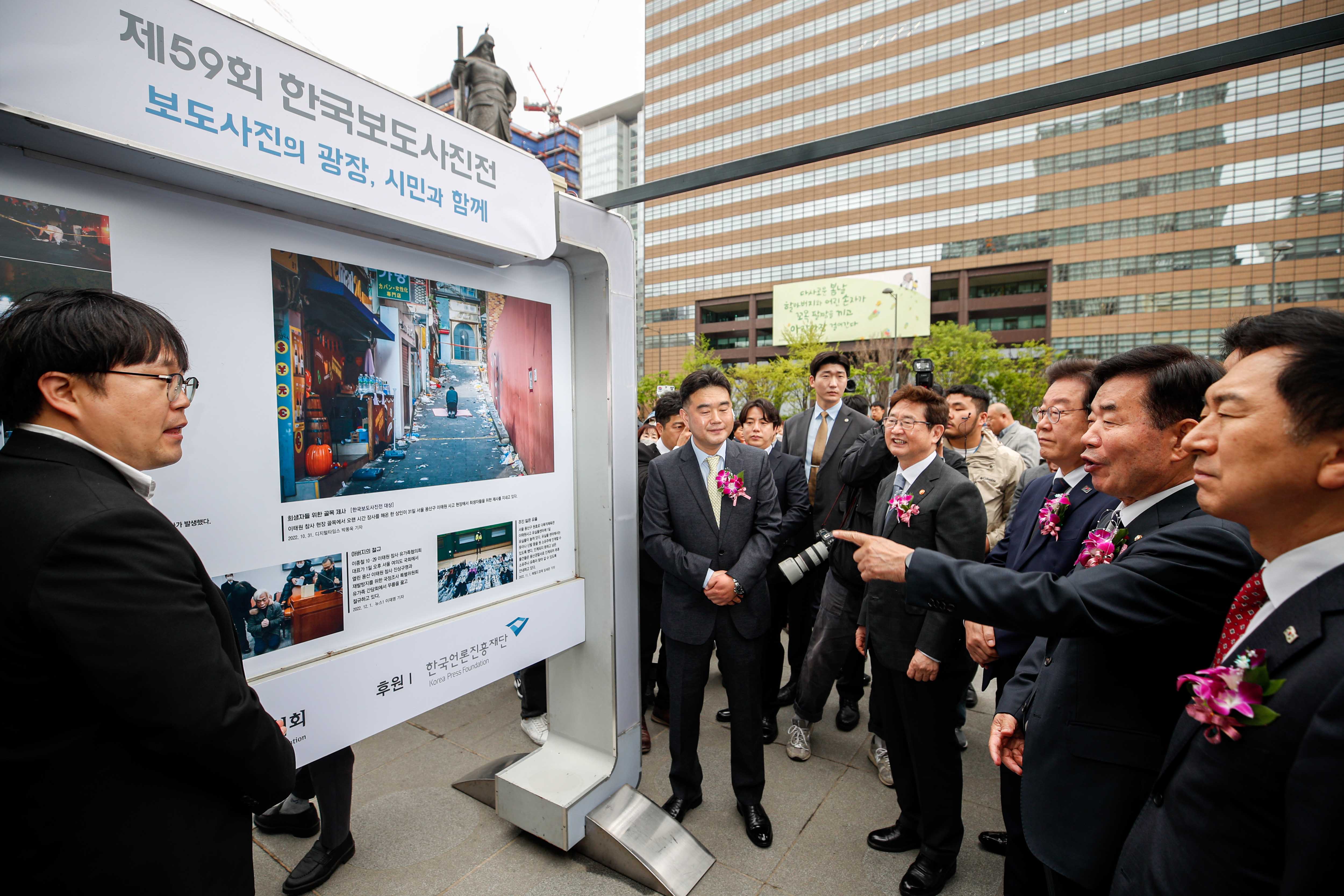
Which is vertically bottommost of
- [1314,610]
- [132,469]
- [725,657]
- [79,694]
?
[725,657]

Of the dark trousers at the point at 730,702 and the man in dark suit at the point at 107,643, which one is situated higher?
the man in dark suit at the point at 107,643

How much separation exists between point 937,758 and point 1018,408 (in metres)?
31.0

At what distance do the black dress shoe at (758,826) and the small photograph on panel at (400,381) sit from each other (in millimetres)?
1822

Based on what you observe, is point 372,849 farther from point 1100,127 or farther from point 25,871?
point 1100,127

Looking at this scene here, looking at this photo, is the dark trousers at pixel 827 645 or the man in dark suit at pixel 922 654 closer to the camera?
the man in dark suit at pixel 922 654

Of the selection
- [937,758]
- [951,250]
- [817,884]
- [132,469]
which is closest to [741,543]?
[937,758]

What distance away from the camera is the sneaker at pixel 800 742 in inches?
130

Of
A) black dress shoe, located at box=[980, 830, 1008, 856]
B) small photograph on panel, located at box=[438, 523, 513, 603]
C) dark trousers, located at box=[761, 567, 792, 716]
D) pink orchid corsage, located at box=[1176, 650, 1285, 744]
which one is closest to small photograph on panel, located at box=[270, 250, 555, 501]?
small photograph on panel, located at box=[438, 523, 513, 603]

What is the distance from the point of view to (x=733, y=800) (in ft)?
9.55

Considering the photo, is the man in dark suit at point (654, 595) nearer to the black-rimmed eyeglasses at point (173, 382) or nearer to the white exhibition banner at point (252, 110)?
the white exhibition banner at point (252, 110)

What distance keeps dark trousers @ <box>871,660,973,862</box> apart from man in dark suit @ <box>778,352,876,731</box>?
1171mm

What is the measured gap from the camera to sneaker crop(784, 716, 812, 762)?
10.8 ft

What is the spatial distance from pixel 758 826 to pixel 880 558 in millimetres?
1688

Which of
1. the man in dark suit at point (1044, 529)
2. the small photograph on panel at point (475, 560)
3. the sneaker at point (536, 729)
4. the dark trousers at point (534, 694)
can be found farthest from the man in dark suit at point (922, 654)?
the dark trousers at point (534, 694)
